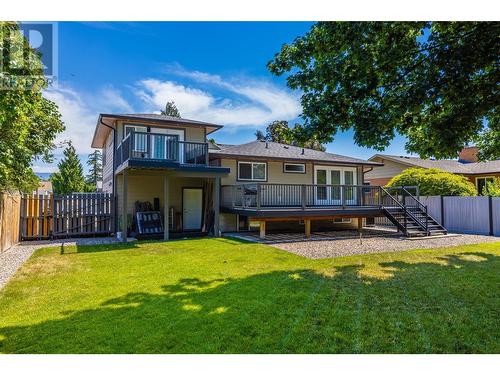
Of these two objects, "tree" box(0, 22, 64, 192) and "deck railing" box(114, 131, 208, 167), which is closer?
"tree" box(0, 22, 64, 192)

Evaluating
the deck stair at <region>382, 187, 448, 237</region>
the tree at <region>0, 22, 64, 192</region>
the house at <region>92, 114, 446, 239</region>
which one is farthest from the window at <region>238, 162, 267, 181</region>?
the tree at <region>0, 22, 64, 192</region>

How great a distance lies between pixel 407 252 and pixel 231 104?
12981mm

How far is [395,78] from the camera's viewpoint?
740 centimetres

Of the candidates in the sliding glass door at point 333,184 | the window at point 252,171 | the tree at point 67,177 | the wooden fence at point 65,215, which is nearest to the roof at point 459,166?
the sliding glass door at point 333,184

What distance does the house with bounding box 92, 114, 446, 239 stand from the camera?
1257 centimetres

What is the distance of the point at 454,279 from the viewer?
6.22 meters

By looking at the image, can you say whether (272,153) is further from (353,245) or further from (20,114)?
(20,114)

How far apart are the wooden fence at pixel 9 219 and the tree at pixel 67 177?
22.9m

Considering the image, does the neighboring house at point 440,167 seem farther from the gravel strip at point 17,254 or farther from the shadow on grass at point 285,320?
the gravel strip at point 17,254

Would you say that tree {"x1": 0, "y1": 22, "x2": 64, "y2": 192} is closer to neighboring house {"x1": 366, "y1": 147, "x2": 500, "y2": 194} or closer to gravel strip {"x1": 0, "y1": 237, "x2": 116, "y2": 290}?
gravel strip {"x1": 0, "y1": 237, "x2": 116, "y2": 290}

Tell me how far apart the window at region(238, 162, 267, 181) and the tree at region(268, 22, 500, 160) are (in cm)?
762

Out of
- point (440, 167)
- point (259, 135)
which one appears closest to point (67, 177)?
point (259, 135)
